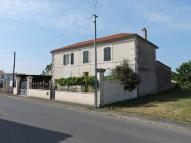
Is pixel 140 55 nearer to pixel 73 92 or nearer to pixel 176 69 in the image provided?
pixel 73 92

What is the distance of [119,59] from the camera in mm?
30375

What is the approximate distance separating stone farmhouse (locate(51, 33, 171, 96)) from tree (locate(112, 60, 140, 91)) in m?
2.75

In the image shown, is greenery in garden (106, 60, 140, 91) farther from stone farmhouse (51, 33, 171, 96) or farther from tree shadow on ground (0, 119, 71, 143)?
tree shadow on ground (0, 119, 71, 143)

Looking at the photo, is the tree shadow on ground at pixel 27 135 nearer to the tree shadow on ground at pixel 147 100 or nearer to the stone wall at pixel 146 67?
the tree shadow on ground at pixel 147 100

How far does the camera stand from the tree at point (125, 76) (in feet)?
83.6

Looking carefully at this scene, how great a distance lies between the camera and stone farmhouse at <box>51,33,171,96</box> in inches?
1164

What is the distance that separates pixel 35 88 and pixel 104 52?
922 cm

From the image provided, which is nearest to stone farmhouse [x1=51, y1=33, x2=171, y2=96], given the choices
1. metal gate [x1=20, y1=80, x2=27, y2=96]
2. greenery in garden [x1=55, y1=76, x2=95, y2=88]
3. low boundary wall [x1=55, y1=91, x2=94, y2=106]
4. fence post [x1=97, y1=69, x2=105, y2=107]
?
metal gate [x1=20, y1=80, x2=27, y2=96]

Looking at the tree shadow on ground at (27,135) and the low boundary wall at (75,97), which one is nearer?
the tree shadow on ground at (27,135)

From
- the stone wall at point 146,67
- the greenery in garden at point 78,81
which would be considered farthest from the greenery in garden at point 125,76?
the stone wall at point 146,67

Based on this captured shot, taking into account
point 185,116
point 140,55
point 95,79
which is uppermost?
point 140,55

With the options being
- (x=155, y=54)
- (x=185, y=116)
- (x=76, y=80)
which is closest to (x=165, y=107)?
(x=185, y=116)

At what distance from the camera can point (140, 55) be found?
98.8 ft

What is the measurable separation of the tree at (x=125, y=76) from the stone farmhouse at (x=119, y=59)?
9.03 ft
